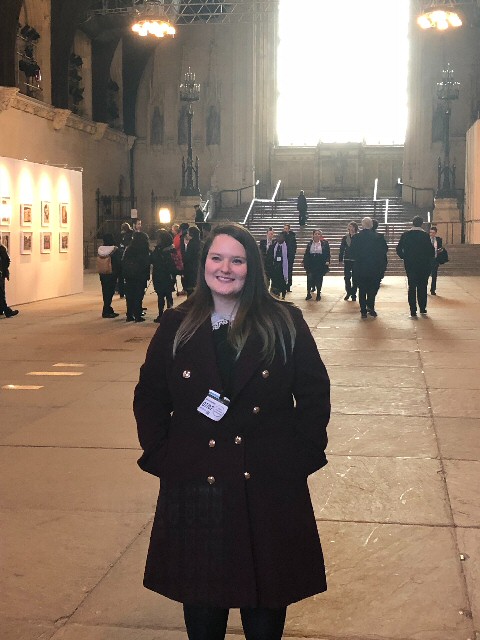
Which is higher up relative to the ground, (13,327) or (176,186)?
(176,186)

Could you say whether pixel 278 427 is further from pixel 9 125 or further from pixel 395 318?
pixel 9 125

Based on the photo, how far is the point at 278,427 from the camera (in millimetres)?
2689

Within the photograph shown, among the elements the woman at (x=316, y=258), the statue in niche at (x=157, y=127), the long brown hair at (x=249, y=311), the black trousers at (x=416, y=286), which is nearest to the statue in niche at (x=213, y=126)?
the statue in niche at (x=157, y=127)

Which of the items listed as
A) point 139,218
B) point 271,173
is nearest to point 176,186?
point 139,218

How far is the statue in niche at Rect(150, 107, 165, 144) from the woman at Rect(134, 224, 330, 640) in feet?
130

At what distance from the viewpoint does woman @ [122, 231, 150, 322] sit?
1498cm

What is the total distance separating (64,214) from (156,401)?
61.9 feet

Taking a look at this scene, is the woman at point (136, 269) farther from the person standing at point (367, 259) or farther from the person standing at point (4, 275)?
the person standing at point (367, 259)

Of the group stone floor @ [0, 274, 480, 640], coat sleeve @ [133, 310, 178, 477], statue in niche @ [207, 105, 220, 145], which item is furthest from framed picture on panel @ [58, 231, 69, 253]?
statue in niche @ [207, 105, 220, 145]

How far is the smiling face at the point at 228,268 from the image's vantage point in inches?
109

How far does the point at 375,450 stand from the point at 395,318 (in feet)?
30.9

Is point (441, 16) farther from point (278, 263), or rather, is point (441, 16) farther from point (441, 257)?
point (278, 263)

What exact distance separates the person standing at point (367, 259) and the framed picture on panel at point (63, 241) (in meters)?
8.13

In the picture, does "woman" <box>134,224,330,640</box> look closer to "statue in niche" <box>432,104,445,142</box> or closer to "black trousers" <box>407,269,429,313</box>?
"black trousers" <box>407,269,429,313</box>
